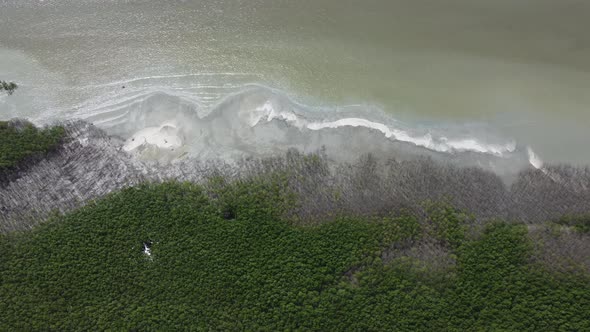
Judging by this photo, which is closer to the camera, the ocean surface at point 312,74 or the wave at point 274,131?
the wave at point 274,131

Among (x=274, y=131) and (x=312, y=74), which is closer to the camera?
(x=274, y=131)

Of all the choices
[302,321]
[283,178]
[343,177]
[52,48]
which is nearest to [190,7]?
[52,48]

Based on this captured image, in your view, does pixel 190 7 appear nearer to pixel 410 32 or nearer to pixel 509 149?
pixel 410 32

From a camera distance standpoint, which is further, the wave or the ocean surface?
the ocean surface

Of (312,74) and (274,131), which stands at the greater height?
(312,74)
